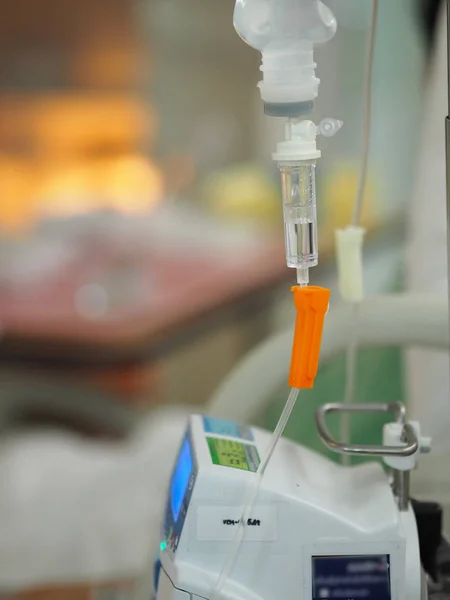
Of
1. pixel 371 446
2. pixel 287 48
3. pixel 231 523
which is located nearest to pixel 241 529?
pixel 231 523

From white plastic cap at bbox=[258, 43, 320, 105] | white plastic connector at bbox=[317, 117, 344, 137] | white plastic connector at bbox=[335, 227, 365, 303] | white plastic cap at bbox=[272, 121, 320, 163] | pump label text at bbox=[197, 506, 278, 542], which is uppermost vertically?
white plastic cap at bbox=[258, 43, 320, 105]

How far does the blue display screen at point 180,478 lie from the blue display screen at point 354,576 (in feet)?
0.35

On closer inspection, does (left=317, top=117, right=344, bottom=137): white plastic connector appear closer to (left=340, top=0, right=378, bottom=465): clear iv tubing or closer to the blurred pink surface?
(left=340, top=0, right=378, bottom=465): clear iv tubing

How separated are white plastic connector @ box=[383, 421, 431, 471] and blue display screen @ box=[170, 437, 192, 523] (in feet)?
0.50

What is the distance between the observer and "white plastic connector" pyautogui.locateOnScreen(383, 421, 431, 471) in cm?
55

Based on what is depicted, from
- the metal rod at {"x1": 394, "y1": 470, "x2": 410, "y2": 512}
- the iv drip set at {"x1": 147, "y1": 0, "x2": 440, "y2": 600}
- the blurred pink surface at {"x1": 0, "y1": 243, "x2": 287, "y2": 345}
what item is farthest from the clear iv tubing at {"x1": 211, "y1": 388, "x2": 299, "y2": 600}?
the blurred pink surface at {"x1": 0, "y1": 243, "x2": 287, "y2": 345}

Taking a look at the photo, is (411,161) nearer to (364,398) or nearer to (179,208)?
(364,398)

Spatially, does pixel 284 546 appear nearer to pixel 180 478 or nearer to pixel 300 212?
pixel 180 478

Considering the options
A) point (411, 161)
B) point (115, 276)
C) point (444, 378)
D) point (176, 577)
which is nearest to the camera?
point (176, 577)

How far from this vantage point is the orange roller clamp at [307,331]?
0.49 metres

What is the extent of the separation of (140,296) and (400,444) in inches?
57.7

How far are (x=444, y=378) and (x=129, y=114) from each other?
169 cm

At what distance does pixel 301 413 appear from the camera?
740 millimetres

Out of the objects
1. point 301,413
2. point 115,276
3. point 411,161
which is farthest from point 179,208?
point 301,413
